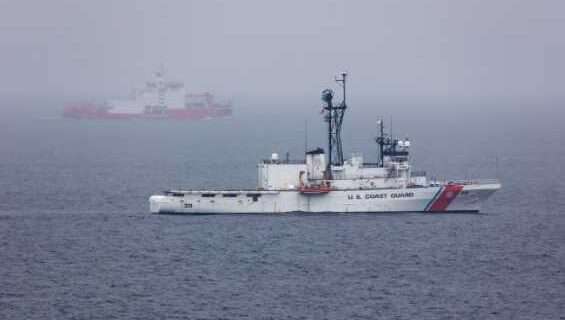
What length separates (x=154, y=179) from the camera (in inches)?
4375

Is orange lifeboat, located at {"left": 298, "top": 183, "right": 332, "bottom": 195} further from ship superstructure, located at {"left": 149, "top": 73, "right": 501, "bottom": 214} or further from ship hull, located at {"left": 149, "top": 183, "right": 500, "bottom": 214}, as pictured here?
ship hull, located at {"left": 149, "top": 183, "right": 500, "bottom": 214}

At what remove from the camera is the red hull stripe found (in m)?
82.8

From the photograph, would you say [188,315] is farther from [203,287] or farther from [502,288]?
[502,288]

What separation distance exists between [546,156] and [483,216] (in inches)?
2059

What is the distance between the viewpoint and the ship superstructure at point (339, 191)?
82875 mm

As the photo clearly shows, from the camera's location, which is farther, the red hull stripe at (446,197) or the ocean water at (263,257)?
the red hull stripe at (446,197)

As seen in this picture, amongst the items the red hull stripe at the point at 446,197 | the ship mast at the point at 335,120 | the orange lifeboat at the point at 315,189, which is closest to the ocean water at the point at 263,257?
the red hull stripe at the point at 446,197

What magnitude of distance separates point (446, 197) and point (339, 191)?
6.80 metres

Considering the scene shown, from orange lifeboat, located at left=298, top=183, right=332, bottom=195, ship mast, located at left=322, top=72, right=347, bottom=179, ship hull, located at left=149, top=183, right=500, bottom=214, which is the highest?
ship mast, located at left=322, top=72, right=347, bottom=179

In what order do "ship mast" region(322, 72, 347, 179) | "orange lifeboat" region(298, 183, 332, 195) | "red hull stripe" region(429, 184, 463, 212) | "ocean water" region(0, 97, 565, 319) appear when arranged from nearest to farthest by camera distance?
"ocean water" region(0, 97, 565, 319), "orange lifeboat" region(298, 183, 332, 195), "red hull stripe" region(429, 184, 463, 212), "ship mast" region(322, 72, 347, 179)

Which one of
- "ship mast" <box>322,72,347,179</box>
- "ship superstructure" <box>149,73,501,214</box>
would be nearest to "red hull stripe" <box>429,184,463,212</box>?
"ship superstructure" <box>149,73,501,214</box>

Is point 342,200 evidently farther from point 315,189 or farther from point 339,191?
point 315,189

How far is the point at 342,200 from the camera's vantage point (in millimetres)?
83000

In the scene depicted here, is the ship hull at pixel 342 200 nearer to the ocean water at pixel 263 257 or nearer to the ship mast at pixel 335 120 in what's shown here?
the ocean water at pixel 263 257
